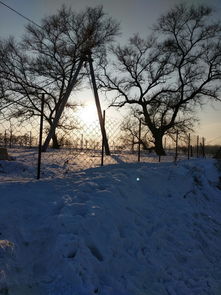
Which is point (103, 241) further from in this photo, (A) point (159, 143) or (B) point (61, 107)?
(A) point (159, 143)

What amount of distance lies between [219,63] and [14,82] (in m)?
14.6

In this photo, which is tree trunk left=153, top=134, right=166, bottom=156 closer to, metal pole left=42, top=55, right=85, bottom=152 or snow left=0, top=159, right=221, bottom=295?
metal pole left=42, top=55, right=85, bottom=152

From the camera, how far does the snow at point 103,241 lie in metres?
2.54

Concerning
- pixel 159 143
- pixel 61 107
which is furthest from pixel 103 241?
pixel 159 143

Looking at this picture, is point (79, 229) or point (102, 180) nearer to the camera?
point (79, 229)

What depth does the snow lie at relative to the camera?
254cm

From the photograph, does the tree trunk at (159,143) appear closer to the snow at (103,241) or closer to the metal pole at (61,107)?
the metal pole at (61,107)

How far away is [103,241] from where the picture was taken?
315cm

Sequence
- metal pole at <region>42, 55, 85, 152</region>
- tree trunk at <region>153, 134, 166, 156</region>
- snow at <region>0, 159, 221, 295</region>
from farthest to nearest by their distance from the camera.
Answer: tree trunk at <region>153, 134, 166, 156</region>, metal pole at <region>42, 55, 85, 152</region>, snow at <region>0, 159, 221, 295</region>

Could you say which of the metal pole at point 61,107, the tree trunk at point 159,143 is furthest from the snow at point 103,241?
the tree trunk at point 159,143

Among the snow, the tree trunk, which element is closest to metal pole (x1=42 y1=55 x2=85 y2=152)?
the snow

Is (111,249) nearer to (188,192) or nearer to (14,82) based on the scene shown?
(188,192)

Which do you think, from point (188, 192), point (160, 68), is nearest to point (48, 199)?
point (188, 192)

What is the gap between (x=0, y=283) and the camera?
222 cm
